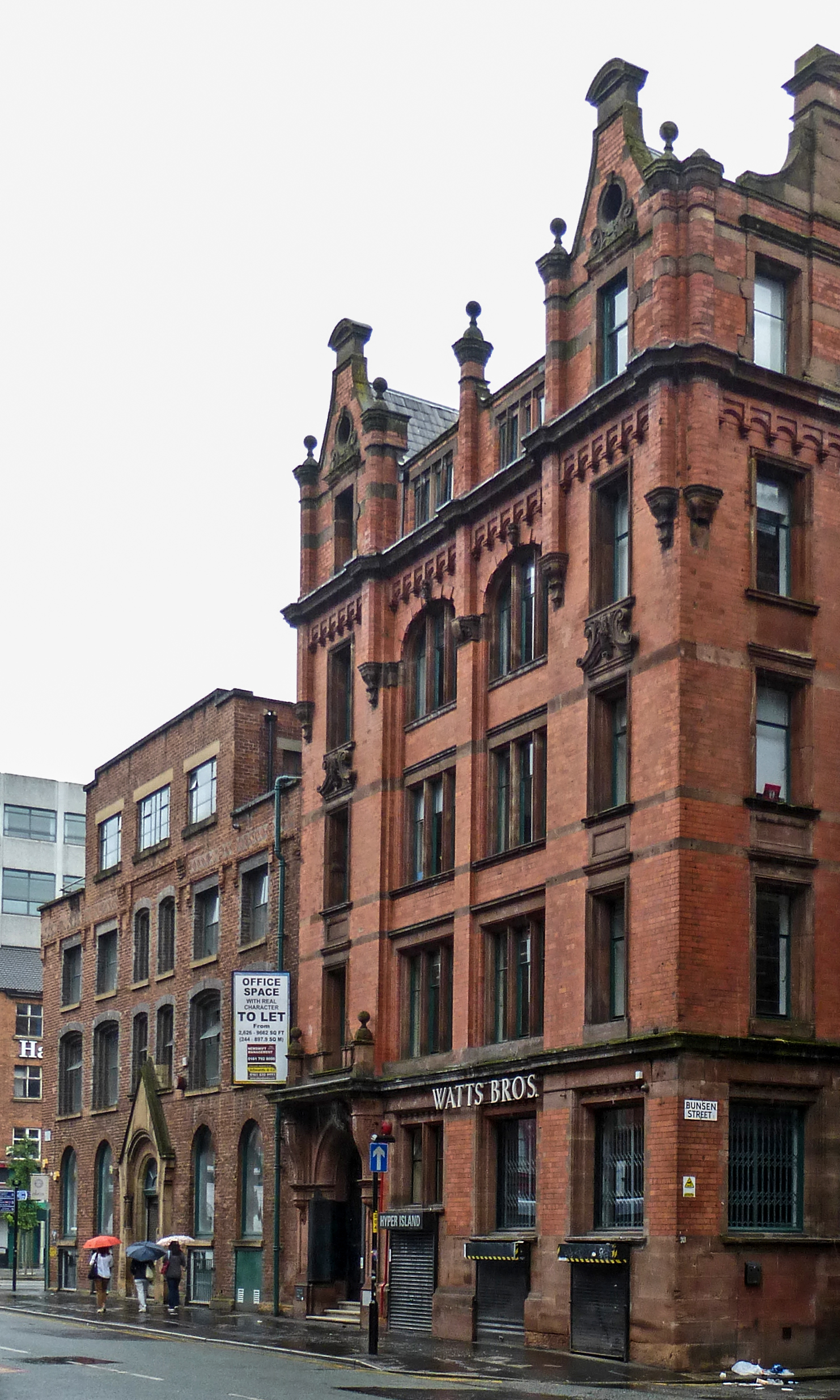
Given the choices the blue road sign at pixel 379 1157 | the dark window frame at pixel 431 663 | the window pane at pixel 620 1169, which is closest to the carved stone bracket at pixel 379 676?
the dark window frame at pixel 431 663

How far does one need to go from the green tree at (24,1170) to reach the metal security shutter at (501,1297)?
4714cm

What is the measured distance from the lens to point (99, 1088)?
5600 centimetres

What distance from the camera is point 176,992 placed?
164ft

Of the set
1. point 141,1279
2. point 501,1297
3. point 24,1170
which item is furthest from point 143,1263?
point 24,1170

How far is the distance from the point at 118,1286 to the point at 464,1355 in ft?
82.8

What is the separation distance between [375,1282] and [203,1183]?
1746 centimetres

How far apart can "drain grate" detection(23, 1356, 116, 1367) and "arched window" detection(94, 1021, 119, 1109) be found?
88.4ft

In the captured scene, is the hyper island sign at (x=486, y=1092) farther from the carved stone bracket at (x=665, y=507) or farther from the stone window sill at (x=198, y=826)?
the stone window sill at (x=198, y=826)

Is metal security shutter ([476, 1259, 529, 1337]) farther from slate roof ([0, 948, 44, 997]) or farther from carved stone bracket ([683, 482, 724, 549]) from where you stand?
slate roof ([0, 948, 44, 997])

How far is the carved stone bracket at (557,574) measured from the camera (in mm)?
33469

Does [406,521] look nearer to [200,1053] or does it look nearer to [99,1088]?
[200,1053]

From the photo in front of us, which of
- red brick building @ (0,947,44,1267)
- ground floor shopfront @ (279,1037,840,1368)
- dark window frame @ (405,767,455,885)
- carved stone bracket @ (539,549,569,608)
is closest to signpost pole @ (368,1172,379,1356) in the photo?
ground floor shopfront @ (279,1037,840,1368)

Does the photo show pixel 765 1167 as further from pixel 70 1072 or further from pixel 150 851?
pixel 70 1072

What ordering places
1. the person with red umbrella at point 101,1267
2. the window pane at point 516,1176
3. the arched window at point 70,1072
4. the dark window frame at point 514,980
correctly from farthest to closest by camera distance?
the arched window at point 70,1072 → the person with red umbrella at point 101,1267 → the dark window frame at point 514,980 → the window pane at point 516,1176
